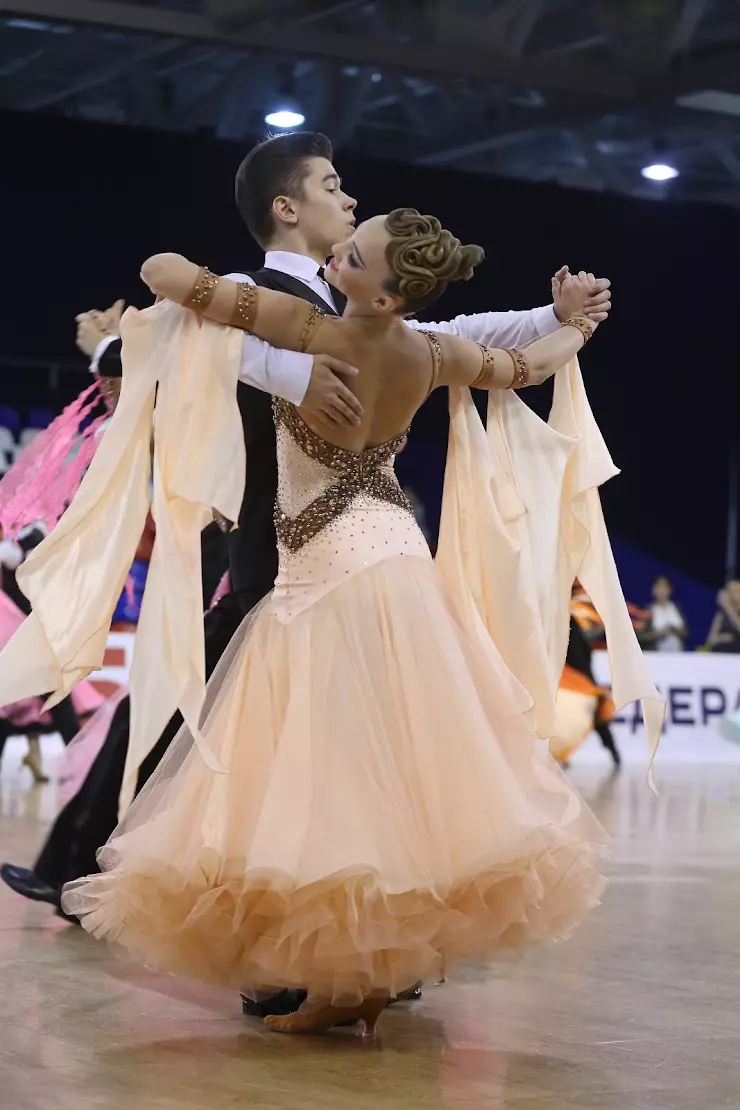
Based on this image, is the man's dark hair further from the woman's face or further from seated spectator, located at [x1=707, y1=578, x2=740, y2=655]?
seated spectator, located at [x1=707, y1=578, x2=740, y2=655]

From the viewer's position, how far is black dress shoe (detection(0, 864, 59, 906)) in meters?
4.24

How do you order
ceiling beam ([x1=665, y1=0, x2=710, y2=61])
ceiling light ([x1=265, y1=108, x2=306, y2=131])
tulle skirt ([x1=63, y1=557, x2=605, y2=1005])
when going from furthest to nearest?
ceiling light ([x1=265, y1=108, x2=306, y2=131]), ceiling beam ([x1=665, y1=0, x2=710, y2=61]), tulle skirt ([x1=63, y1=557, x2=605, y2=1005])

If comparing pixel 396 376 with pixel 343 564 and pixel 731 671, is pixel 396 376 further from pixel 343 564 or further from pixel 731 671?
pixel 731 671

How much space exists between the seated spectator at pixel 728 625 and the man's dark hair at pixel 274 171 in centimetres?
1002

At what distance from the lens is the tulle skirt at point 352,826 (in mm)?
2705

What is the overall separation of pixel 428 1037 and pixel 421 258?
55.2 inches

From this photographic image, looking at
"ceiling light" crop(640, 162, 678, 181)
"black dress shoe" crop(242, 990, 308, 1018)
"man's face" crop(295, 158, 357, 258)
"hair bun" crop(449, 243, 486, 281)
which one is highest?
"ceiling light" crop(640, 162, 678, 181)

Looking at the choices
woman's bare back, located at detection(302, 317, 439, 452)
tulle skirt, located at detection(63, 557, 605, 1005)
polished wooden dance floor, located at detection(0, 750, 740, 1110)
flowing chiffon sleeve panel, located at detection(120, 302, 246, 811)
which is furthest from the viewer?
woman's bare back, located at detection(302, 317, 439, 452)

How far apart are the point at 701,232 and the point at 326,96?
12.8 ft

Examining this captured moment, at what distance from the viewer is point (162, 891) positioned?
2.79 metres

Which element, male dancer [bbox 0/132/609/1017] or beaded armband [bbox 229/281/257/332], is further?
male dancer [bbox 0/132/609/1017]

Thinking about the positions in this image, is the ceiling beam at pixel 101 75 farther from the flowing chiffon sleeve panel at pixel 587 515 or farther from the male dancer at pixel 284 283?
the flowing chiffon sleeve panel at pixel 587 515

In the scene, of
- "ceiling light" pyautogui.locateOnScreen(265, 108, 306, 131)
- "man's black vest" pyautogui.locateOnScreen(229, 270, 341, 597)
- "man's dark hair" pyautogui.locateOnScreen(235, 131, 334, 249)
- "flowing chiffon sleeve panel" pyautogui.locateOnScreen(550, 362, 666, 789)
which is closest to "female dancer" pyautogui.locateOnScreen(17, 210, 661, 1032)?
"man's black vest" pyautogui.locateOnScreen(229, 270, 341, 597)

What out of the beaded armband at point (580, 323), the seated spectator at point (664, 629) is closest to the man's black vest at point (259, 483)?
the beaded armband at point (580, 323)
